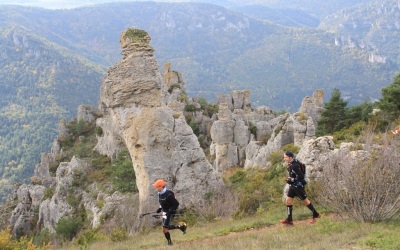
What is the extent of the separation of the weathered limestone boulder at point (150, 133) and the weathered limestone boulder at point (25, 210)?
1589 cm

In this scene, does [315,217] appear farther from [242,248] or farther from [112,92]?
[112,92]

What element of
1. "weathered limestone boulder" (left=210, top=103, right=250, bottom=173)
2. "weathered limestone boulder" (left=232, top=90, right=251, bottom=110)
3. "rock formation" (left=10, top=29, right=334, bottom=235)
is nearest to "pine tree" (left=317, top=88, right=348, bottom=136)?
"rock formation" (left=10, top=29, right=334, bottom=235)

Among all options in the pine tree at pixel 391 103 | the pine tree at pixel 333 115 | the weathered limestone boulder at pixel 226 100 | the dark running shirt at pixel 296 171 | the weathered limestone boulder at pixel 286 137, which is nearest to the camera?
the dark running shirt at pixel 296 171

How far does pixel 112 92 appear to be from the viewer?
18609 mm

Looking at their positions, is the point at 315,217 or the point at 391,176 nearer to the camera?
the point at 391,176

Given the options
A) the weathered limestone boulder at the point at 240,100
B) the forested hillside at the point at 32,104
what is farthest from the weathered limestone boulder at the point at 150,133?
the forested hillside at the point at 32,104

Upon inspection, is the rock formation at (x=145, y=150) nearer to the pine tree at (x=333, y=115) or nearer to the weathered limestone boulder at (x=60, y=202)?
the weathered limestone boulder at (x=60, y=202)

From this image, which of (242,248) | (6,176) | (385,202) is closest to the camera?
(242,248)

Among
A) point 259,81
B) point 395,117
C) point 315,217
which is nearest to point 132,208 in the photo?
point 315,217

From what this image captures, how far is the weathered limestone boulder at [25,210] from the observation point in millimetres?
29609

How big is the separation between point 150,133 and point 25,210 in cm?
1889

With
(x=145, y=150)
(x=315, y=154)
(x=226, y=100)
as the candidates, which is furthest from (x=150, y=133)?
(x=226, y=100)

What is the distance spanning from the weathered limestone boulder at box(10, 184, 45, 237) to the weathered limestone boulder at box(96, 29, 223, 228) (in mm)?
15887

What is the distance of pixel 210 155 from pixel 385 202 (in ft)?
97.9
